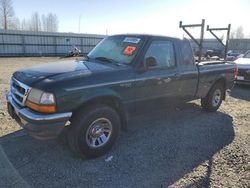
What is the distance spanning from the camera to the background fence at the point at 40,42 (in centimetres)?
2442

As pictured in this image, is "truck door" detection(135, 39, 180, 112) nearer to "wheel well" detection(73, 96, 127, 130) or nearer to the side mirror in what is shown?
the side mirror

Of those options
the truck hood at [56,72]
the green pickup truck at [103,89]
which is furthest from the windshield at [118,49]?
the truck hood at [56,72]

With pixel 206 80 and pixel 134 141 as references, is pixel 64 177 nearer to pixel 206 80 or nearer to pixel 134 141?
pixel 134 141

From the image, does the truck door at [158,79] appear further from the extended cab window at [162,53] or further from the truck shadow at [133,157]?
the truck shadow at [133,157]

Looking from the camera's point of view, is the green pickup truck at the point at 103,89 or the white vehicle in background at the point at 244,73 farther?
the white vehicle in background at the point at 244,73

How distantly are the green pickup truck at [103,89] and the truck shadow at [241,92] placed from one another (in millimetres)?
3973

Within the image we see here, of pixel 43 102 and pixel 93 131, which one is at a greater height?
pixel 43 102

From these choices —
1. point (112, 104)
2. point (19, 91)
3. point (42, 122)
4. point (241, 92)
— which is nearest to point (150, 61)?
point (112, 104)

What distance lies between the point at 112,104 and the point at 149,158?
1.09 meters

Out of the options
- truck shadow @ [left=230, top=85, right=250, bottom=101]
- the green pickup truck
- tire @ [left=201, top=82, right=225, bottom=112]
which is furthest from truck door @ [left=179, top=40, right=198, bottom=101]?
truck shadow @ [left=230, top=85, right=250, bottom=101]

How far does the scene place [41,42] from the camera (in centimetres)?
2688

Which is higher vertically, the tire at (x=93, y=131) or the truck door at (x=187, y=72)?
the truck door at (x=187, y=72)

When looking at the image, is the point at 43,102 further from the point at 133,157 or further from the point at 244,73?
the point at 244,73

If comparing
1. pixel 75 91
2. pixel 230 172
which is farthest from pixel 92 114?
pixel 230 172
